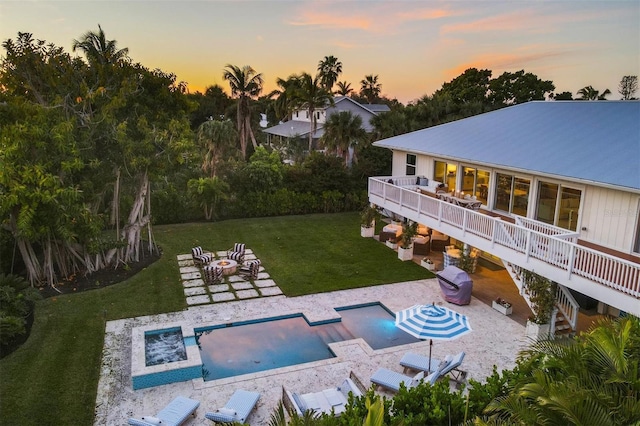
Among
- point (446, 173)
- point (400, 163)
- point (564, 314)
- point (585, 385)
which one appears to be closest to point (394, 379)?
point (585, 385)

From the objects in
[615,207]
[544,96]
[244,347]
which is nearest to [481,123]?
[615,207]

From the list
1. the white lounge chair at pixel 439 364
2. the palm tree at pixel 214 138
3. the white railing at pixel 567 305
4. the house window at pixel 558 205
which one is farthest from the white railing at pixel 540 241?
the palm tree at pixel 214 138

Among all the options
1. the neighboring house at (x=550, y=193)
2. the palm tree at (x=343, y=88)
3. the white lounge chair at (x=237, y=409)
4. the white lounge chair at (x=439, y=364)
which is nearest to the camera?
the white lounge chair at (x=237, y=409)

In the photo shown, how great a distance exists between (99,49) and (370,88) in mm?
63692

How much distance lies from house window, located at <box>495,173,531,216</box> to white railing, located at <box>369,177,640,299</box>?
6.06ft

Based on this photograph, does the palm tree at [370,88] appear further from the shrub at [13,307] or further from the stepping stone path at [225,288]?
the shrub at [13,307]

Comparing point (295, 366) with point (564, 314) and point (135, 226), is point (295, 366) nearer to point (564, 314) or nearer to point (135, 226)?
point (564, 314)

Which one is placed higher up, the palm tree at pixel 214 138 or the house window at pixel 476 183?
the palm tree at pixel 214 138

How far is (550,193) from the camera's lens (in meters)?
14.3

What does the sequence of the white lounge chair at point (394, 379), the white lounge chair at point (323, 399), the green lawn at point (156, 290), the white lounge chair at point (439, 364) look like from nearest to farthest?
the white lounge chair at point (323, 399) → the green lawn at point (156, 290) → the white lounge chair at point (394, 379) → the white lounge chair at point (439, 364)

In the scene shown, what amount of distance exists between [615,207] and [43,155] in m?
16.4

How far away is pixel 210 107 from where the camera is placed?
48.2 meters

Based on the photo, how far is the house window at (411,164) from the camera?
71.8 feet

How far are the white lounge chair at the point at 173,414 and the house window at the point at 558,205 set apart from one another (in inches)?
459
